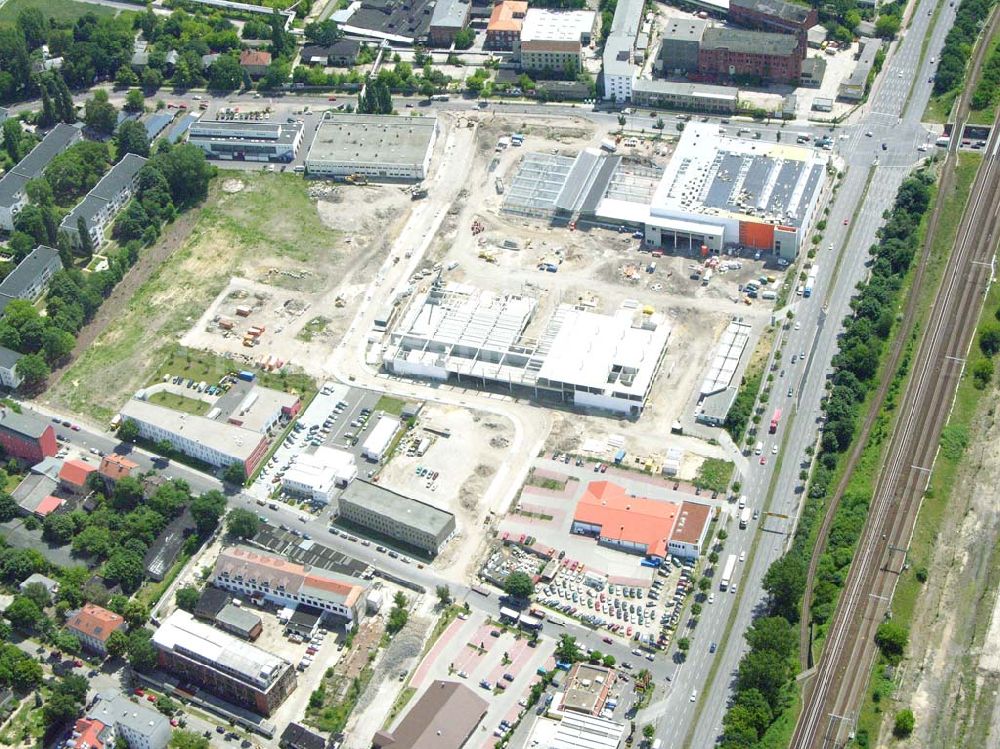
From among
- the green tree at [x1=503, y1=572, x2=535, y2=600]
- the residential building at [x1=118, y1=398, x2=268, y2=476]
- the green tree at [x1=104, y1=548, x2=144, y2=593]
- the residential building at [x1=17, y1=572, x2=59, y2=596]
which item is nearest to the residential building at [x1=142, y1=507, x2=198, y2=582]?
the green tree at [x1=104, y1=548, x2=144, y2=593]

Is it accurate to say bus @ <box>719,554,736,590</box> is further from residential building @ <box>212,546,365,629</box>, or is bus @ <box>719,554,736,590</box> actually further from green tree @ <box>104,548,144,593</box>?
green tree @ <box>104,548,144,593</box>

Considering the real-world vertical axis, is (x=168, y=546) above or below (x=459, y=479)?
below

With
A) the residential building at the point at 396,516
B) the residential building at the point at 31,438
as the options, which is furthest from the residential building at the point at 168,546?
the residential building at the point at 31,438

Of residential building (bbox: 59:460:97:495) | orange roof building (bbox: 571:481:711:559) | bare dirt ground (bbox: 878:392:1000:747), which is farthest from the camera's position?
residential building (bbox: 59:460:97:495)

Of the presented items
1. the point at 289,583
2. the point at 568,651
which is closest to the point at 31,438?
the point at 289,583

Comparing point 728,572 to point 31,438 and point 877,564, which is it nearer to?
point 877,564

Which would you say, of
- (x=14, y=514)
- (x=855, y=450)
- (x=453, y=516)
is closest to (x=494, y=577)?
(x=453, y=516)
